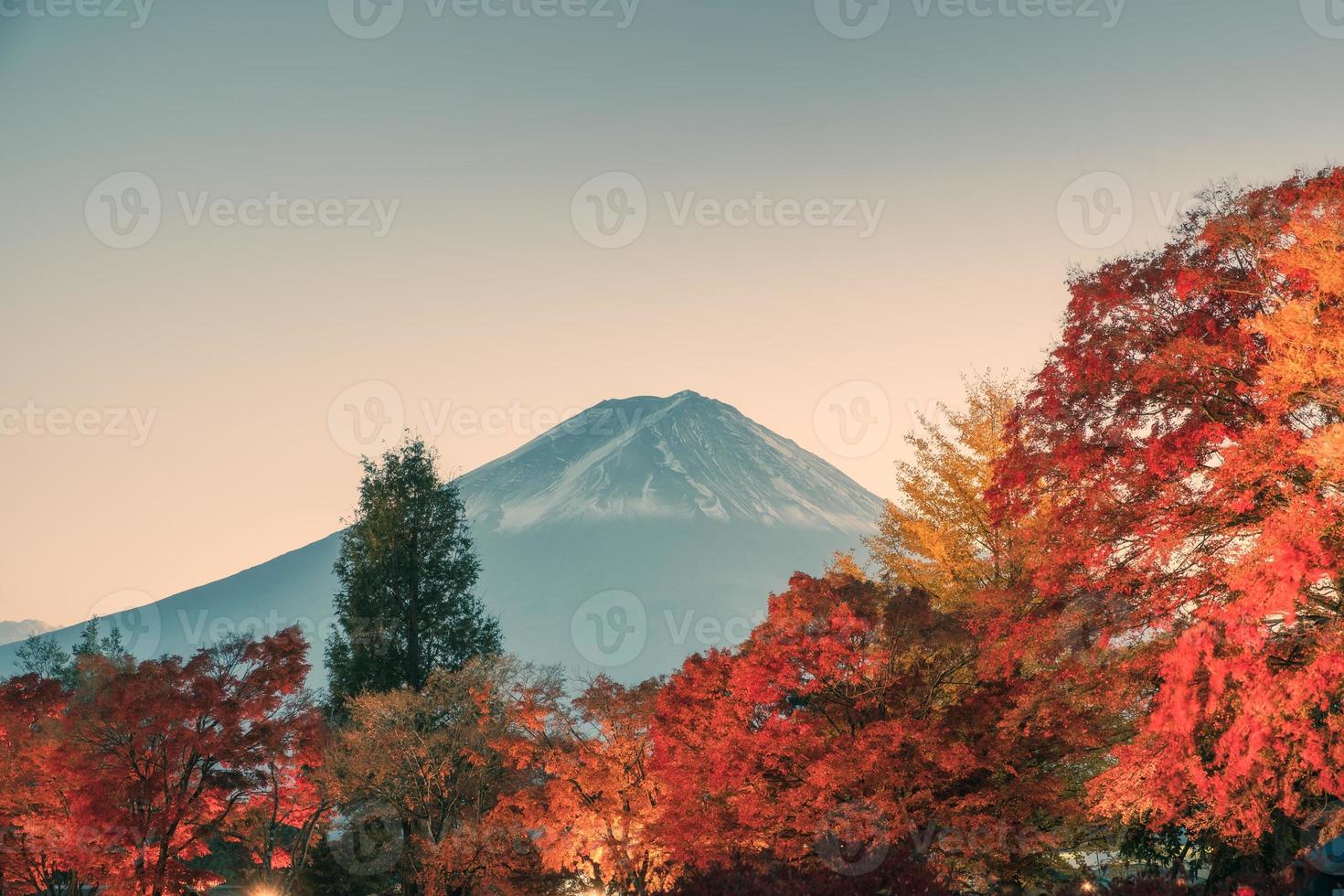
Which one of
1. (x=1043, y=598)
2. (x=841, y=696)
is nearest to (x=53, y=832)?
(x=841, y=696)

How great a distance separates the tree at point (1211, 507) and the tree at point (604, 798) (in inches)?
455

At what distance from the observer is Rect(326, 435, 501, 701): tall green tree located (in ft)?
124

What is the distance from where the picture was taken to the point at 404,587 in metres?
39.7

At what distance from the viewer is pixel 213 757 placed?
19.4m

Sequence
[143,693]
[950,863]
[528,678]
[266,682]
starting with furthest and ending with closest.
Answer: [528,678]
[266,682]
[143,693]
[950,863]

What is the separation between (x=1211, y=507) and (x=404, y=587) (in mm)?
32695

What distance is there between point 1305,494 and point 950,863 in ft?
29.8

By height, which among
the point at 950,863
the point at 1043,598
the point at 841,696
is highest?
the point at 1043,598

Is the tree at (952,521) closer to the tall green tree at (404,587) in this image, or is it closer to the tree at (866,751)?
the tree at (866,751)

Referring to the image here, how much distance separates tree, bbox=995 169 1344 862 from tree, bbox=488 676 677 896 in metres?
11.6

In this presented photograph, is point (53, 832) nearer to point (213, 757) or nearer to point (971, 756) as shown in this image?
point (213, 757)

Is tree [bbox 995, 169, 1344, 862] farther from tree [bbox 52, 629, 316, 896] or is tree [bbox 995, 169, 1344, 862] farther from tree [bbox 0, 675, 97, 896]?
tree [bbox 0, 675, 97, 896]

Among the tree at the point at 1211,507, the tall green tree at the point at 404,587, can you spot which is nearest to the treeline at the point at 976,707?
the tree at the point at 1211,507

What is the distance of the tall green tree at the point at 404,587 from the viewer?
124ft
